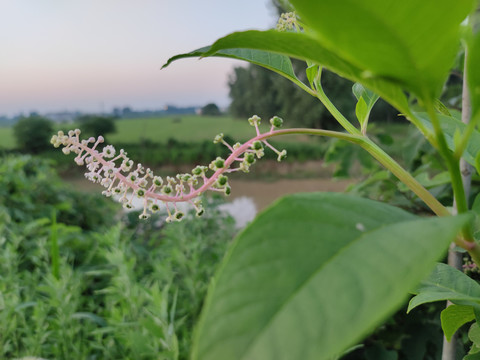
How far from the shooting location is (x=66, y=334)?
93 cm

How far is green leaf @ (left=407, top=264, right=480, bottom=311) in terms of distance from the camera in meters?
0.36

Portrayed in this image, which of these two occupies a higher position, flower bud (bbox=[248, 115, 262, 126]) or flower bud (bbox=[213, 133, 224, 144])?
flower bud (bbox=[248, 115, 262, 126])

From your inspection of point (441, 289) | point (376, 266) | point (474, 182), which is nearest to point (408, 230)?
point (376, 266)

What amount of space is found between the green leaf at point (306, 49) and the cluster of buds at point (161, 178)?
0.25 ft

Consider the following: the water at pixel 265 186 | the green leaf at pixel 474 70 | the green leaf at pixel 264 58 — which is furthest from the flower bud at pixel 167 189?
the water at pixel 265 186

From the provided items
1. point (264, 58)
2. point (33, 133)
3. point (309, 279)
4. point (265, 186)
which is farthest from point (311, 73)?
point (33, 133)

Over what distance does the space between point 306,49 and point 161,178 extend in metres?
0.15

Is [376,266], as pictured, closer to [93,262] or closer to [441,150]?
[441,150]

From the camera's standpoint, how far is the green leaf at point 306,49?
0.23 m

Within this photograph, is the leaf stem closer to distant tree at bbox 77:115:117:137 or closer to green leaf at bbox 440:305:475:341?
green leaf at bbox 440:305:475:341

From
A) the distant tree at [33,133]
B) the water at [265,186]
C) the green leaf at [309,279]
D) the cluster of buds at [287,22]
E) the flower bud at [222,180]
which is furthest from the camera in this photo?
the distant tree at [33,133]

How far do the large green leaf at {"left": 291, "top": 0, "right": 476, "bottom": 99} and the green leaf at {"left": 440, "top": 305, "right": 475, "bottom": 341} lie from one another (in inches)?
10.1

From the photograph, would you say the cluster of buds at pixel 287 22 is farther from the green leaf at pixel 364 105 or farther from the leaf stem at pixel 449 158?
the leaf stem at pixel 449 158

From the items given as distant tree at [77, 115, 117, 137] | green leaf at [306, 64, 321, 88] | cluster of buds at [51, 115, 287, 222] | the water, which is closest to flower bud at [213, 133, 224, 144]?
cluster of buds at [51, 115, 287, 222]
